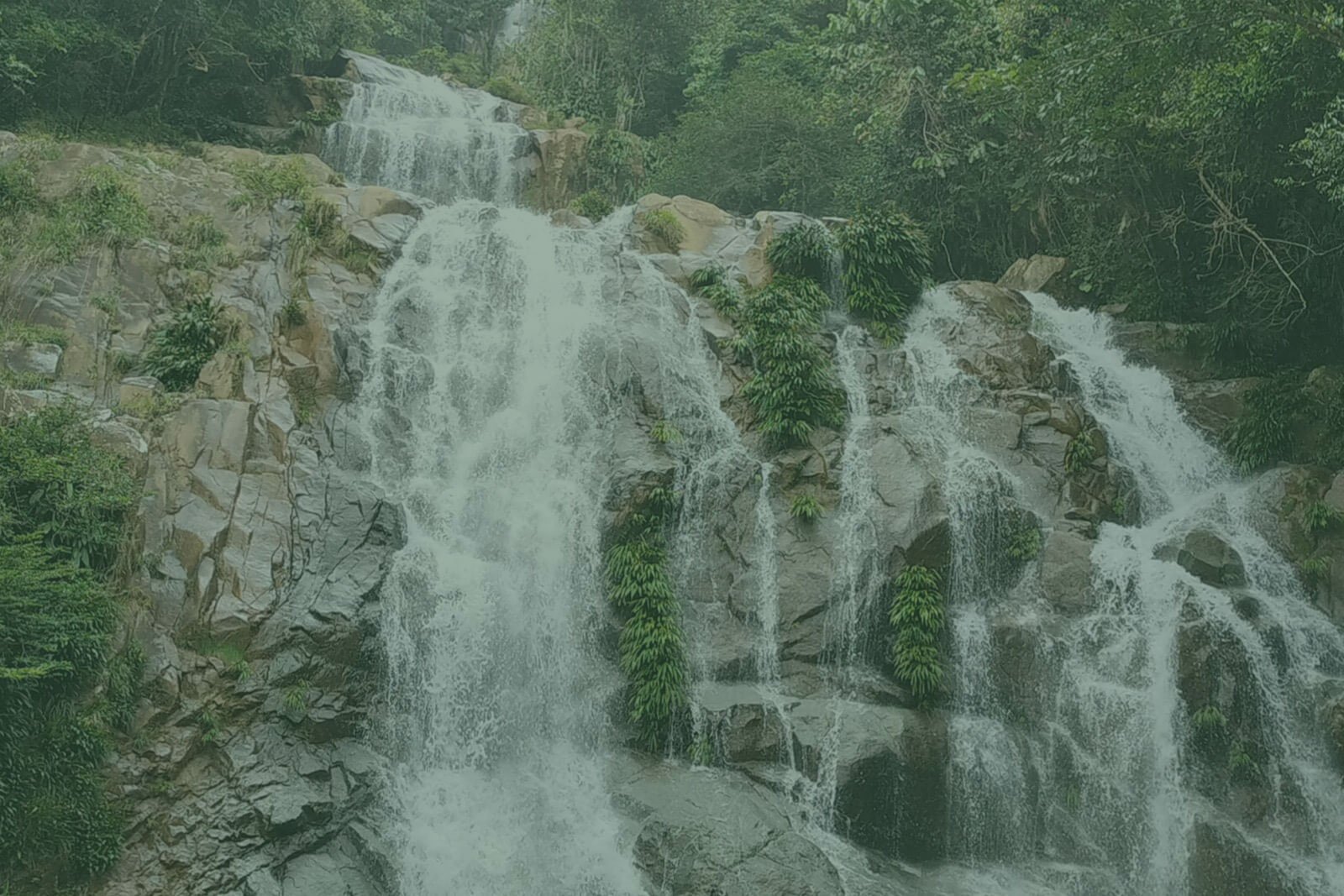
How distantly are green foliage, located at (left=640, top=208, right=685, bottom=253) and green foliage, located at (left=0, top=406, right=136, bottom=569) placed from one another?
11.7 metres

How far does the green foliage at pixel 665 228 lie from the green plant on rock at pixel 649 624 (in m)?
7.88

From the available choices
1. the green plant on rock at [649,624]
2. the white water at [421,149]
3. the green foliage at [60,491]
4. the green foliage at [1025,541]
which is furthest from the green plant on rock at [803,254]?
the green foliage at [60,491]

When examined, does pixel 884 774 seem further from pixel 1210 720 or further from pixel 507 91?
pixel 507 91

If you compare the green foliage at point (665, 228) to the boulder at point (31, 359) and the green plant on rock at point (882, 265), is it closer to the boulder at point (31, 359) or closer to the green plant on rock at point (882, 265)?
the green plant on rock at point (882, 265)

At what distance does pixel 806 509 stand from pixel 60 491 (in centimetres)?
949

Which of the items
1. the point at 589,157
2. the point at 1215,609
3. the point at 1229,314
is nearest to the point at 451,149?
the point at 589,157

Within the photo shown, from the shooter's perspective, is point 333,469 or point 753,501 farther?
point 753,501

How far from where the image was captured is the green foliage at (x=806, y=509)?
49.0ft

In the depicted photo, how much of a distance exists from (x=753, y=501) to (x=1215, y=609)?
637 centimetres

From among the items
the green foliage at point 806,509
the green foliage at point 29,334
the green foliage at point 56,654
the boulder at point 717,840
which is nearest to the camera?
the green foliage at point 56,654

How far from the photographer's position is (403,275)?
18.3 metres

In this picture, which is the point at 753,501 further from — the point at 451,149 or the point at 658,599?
the point at 451,149

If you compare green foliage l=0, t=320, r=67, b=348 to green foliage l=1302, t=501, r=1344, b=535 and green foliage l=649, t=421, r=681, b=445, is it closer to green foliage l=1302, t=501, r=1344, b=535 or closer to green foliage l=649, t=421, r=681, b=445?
green foliage l=649, t=421, r=681, b=445

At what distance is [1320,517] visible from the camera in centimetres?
1464
